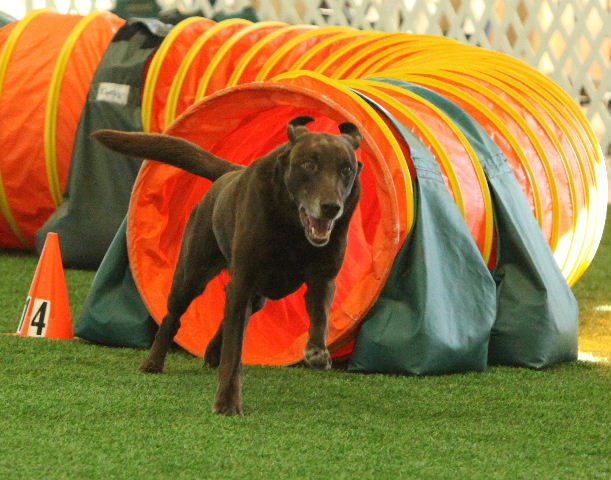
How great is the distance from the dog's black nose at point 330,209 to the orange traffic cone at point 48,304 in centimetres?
169

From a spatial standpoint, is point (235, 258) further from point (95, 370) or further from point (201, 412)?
point (95, 370)

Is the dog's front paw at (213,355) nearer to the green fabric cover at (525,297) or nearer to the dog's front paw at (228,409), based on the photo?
the dog's front paw at (228,409)

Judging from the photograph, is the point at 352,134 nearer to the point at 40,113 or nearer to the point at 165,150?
the point at 165,150

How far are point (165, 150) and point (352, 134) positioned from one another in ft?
2.48

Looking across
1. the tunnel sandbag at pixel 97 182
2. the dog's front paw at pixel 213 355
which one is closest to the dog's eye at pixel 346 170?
the dog's front paw at pixel 213 355

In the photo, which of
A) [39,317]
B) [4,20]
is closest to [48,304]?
[39,317]

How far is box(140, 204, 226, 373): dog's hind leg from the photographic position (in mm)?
3531

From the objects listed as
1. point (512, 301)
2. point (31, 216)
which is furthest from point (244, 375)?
point (31, 216)

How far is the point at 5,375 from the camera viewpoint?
345 cm

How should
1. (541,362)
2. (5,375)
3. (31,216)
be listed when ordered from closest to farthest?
(5,375)
(541,362)
(31,216)

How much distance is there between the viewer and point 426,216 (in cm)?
375

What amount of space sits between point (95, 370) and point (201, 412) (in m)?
0.70

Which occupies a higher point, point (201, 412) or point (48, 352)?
point (201, 412)

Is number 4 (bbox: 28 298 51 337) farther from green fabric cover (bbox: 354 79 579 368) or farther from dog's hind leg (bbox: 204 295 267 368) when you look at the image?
green fabric cover (bbox: 354 79 579 368)
